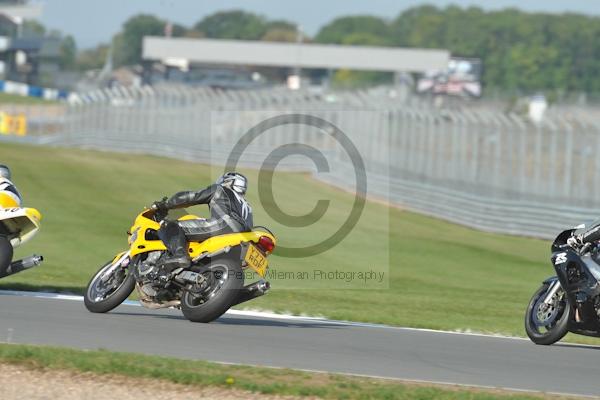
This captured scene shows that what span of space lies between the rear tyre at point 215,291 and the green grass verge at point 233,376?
1.68 m

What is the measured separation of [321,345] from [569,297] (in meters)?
2.39

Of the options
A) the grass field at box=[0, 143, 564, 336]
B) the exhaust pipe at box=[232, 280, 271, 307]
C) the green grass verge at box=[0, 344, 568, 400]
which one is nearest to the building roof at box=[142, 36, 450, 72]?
the grass field at box=[0, 143, 564, 336]

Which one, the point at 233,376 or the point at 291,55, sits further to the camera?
the point at 291,55

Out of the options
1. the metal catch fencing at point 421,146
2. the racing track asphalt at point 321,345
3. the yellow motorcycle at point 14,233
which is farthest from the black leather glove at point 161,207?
the metal catch fencing at point 421,146

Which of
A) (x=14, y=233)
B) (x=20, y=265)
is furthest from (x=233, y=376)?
(x=14, y=233)

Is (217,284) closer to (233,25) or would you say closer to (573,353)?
(573,353)

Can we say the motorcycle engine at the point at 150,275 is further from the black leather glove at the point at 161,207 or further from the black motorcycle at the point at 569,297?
the black motorcycle at the point at 569,297

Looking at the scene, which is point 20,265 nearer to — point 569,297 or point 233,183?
point 233,183

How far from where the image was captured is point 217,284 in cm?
1138

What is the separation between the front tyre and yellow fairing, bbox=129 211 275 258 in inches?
10.6

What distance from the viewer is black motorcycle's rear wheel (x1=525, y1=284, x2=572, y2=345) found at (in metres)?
11.6

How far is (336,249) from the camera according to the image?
981 inches

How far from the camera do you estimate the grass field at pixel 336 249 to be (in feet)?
51.3

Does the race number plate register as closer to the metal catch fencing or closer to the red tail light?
the red tail light
